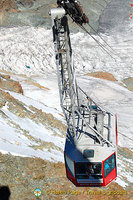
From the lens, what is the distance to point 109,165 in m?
12.4

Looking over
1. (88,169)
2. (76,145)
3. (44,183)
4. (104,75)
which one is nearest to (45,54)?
(104,75)

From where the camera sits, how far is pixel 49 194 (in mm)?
12000

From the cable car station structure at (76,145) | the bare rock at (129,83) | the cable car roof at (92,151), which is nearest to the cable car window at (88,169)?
the cable car station structure at (76,145)

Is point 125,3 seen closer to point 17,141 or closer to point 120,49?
point 120,49

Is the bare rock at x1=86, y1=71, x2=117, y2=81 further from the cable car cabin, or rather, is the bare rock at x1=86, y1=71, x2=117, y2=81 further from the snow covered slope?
the cable car cabin

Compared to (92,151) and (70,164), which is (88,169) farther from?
(70,164)

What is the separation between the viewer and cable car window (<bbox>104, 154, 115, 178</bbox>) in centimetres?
1225

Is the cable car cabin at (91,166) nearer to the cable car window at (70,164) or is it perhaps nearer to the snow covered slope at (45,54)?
the cable car window at (70,164)

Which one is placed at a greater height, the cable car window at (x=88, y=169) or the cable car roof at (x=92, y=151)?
the cable car roof at (x=92, y=151)

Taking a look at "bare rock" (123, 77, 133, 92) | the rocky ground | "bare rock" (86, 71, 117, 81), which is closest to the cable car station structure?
the rocky ground

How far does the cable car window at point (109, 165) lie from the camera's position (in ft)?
40.2

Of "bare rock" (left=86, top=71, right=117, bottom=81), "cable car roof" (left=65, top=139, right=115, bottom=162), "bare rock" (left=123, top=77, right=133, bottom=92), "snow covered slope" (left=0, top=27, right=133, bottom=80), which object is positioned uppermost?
"snow covered slope" (left=0, top=27, right=133, bottom=80)

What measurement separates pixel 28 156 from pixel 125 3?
6368 centimetres

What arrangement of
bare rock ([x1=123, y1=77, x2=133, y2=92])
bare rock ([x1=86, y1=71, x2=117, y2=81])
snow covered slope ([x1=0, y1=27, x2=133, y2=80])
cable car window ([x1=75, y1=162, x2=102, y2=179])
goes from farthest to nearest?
snow covered slope ([x1=0, y1=27, x2=133, y2=80]) → bare rock ([x1=86, y1=71, x2=117, y2=81]) → bare rock ([x1=123, y1=77, x2=133, y2=92]) → cable car window ([x1=75, y1=162, x2=102, y2=179])
